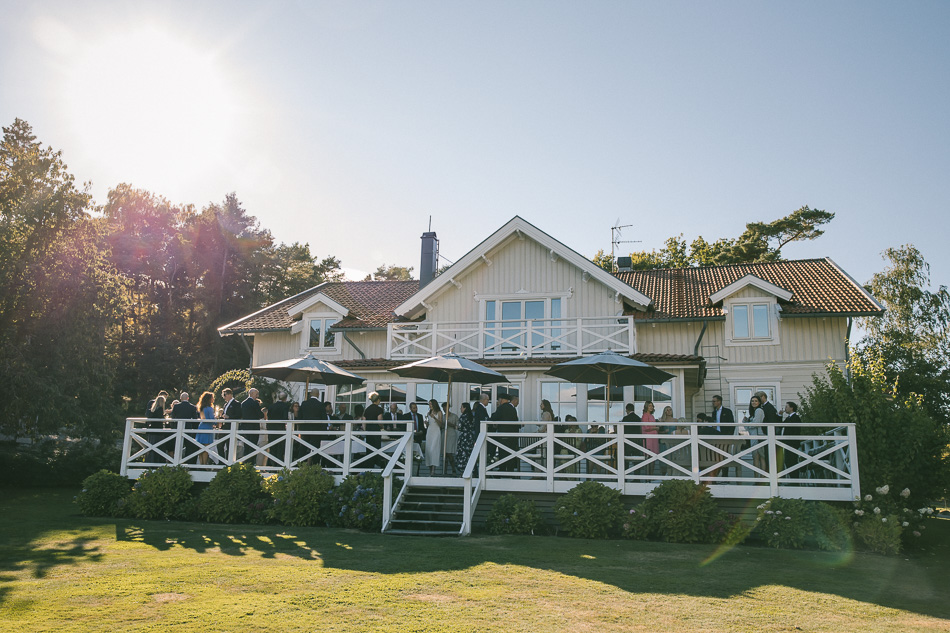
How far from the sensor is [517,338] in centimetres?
2089

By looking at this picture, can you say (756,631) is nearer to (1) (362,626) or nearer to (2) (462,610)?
(2) (462,610)

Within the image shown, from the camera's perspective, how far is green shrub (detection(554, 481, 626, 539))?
1256 cm

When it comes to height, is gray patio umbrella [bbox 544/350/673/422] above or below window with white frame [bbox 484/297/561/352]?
below

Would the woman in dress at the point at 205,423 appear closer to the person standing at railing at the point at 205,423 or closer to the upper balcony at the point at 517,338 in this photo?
the person standing at railing at the point at 205,423

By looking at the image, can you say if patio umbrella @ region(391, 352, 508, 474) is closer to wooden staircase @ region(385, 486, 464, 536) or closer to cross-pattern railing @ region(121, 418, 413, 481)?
wooden staircase @ region(385, 486, 464, 536)

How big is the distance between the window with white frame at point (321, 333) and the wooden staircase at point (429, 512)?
10820 millimetres

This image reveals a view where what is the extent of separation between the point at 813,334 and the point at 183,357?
105 feet

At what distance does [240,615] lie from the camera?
6895mm

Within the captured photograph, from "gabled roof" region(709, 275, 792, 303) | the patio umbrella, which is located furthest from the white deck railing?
"gabled roof" region(709, 275, 792, 303)

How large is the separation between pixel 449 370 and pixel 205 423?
5.89 m

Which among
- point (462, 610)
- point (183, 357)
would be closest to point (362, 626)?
point (462, 610)

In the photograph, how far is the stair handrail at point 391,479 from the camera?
1273 cm

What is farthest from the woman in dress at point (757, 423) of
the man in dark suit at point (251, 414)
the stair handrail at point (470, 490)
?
the man in dark suit at point (251, 414)

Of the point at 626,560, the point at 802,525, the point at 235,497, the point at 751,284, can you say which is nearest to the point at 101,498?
the point at 235,497
